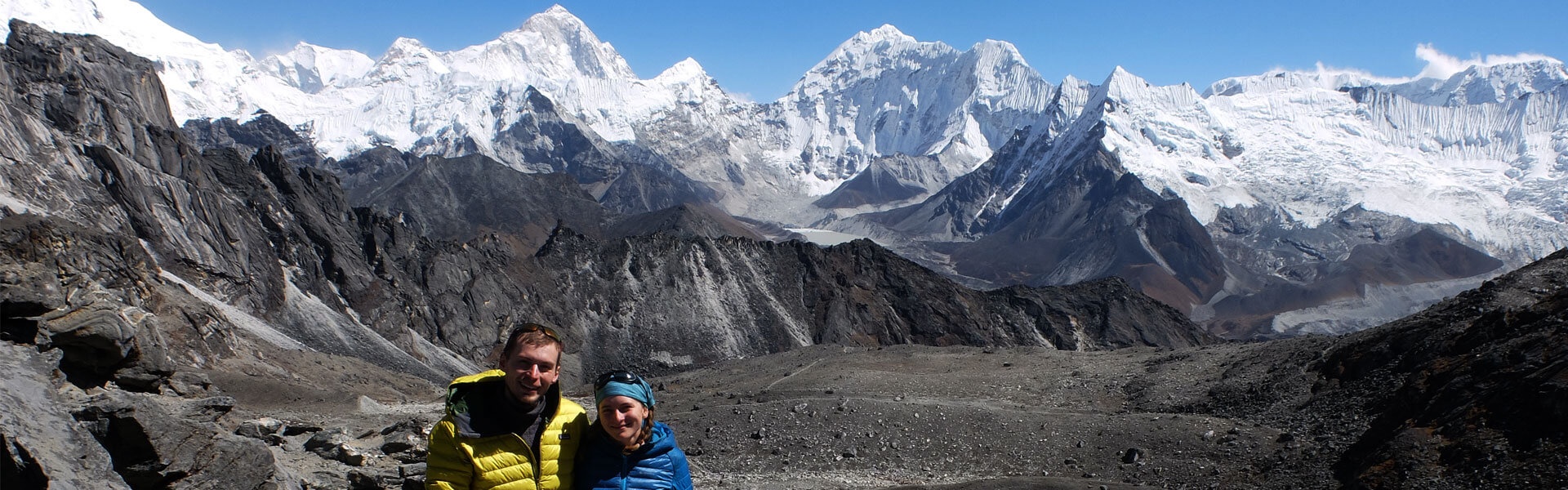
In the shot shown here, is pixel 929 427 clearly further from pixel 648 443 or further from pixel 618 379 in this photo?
pixel 618 379

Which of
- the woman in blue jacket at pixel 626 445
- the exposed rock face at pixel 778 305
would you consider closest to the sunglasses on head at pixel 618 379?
the woman in blue jacket at pixel 626 445

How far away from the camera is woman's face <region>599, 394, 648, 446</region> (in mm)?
6375

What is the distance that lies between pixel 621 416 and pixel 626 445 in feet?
0.70

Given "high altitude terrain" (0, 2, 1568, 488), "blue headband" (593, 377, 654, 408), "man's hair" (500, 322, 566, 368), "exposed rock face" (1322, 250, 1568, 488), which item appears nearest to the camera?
"man's hair" (500, 322, 566, 368)

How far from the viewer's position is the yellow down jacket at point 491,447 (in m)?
6.50

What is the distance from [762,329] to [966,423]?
49.7 metres

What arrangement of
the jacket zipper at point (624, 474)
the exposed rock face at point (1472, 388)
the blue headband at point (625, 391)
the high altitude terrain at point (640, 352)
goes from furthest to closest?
the exposed rock face at point (1472, 388), the high altitude terrain at point (640, 352), the jacket zipper at point (624, 474), the blue headband at point (625, 391)

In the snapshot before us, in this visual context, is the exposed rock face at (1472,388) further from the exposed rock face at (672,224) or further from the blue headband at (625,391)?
the exposed rock face at (672,224)

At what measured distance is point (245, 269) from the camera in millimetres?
63781

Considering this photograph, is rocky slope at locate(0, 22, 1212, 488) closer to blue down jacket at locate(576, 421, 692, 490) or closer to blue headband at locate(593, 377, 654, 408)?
blue down jacket at locate(576, 421, 692, 490)

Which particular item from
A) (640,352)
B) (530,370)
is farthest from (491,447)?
(640,352)

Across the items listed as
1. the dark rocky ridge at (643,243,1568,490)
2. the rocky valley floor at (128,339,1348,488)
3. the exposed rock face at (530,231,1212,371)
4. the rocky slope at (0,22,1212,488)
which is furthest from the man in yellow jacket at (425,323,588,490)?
the exposed rock face at (530,231,1212,371)

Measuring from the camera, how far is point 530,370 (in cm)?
635

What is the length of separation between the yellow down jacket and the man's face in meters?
0.14
